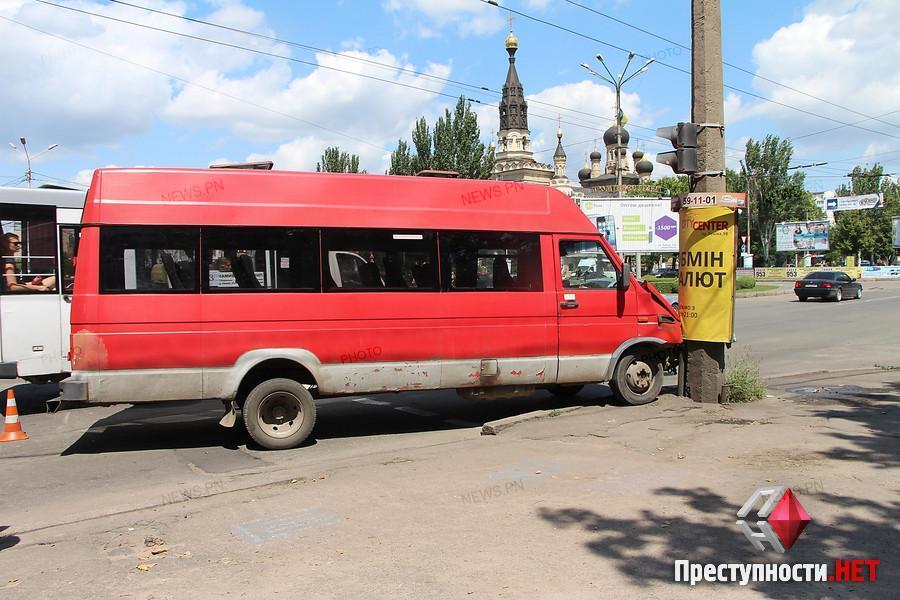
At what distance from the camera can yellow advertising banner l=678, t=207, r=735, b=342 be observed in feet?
28.7

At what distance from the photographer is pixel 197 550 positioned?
4.64 meters

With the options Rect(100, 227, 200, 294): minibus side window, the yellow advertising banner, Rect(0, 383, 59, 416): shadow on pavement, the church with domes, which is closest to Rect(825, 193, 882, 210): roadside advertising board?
the church with domes

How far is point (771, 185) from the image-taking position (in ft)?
261

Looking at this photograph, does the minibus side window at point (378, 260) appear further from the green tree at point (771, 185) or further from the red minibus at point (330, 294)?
the green tree at point (771, 185)

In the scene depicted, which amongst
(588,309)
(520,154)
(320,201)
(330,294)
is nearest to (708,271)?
(588,309)

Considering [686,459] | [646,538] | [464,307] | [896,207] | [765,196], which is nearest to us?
[646,538]

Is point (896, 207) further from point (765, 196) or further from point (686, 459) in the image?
point (686, 459)

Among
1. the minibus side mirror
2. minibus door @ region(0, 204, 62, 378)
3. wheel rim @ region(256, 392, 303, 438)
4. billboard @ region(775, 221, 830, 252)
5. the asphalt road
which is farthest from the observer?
billboard @ region(775, 221, 830, 252)

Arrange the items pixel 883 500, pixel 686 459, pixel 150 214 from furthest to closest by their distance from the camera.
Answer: pixel 150 214 → pixel 686 459 → pixel 883 500

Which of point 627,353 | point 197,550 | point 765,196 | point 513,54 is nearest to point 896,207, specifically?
point 765,196

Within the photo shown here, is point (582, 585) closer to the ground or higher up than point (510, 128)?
closer to the ground

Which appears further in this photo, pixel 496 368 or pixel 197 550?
pixel 496 368

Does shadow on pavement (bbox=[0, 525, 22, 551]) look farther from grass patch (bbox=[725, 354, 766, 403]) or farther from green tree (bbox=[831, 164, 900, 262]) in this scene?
green tree (bbox=[831, 164, 900, 262])

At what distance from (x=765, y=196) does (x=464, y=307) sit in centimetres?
8166
